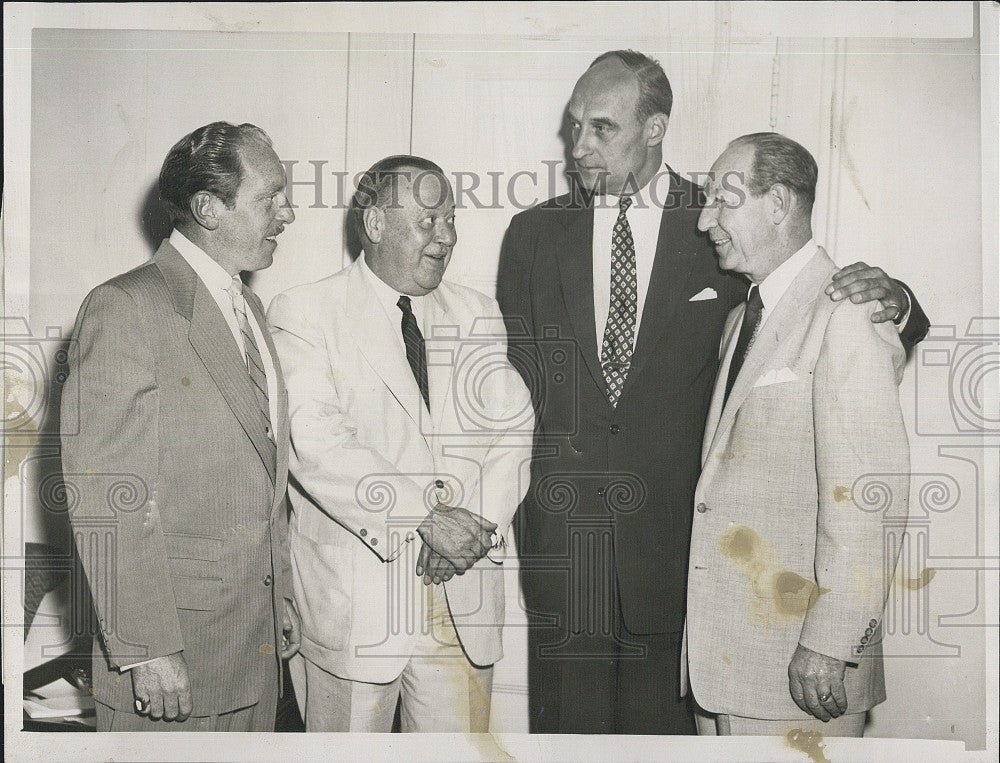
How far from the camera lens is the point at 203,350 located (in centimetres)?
229

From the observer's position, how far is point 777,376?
229 centimetres

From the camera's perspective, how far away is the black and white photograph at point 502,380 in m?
2.31

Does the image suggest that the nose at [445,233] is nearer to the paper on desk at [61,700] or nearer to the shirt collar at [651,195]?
the shirt collar at [651,195]

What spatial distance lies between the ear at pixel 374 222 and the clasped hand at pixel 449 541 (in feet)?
2.42

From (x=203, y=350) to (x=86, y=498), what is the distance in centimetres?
51

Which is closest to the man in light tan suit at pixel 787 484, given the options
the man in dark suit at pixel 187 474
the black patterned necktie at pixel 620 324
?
the black patterned necktie at pixel 620 324

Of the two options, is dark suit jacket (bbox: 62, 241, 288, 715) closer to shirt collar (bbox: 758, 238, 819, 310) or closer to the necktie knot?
the necktie knot

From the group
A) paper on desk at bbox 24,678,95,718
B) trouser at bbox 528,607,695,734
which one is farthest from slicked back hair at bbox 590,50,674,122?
paper on desk at bbox 24,678,95,718

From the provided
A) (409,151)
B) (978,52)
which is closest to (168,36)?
(409,151)

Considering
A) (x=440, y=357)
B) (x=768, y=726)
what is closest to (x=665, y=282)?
(x=440, y=357)

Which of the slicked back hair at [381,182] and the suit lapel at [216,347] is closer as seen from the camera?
the suit lapel at [216,347]

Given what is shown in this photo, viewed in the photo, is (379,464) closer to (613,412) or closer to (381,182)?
(613,412)

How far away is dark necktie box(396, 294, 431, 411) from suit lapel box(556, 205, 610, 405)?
0.41 meters

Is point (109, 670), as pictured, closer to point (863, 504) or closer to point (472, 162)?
point (472, 162)
